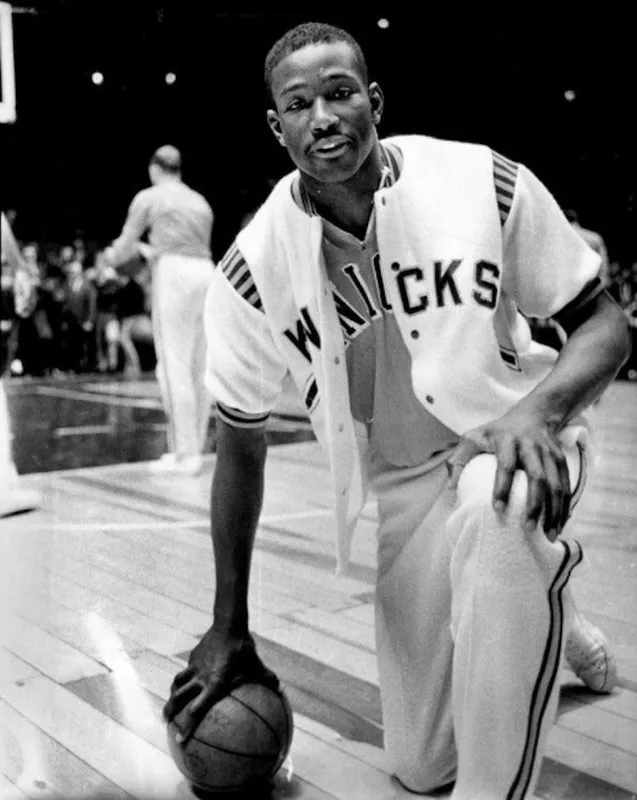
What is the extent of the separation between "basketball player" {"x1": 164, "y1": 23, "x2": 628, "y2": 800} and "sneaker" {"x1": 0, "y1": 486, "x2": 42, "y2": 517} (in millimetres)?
3122

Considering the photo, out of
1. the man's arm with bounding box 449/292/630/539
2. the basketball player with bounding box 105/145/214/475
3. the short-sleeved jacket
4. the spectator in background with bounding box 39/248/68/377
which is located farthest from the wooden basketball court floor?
the spectator in background with bounding box 39/248/68/377

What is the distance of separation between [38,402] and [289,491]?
5.60 m

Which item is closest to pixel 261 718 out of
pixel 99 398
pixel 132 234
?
pixel 132 234

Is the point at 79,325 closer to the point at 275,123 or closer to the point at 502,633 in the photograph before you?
the point at 275,123

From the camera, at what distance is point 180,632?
10.8 feet

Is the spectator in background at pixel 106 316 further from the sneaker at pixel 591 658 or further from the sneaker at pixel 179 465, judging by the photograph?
the sneaker at pixel 591 658

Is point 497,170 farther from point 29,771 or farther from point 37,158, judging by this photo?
point 37,158

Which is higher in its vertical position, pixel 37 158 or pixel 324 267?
pixel 37 158

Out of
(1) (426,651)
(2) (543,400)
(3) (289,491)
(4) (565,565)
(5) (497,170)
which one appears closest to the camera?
(4) (565,565)

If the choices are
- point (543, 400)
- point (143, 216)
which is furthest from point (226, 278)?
point (143, 216)

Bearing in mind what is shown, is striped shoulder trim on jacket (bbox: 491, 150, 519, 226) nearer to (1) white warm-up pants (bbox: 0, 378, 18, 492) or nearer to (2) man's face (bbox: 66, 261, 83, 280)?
(1) white warm-up pants (bbox: 0, 378, 18, 492)

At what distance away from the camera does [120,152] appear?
1479cm

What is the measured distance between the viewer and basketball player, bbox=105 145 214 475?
6160 mm

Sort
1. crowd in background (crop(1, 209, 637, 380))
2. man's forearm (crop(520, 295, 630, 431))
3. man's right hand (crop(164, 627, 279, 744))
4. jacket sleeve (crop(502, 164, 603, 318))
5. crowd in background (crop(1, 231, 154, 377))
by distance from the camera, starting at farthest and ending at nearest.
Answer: crowd in background (crop(1, 231, 154, 377))
crowd in background (crop(1, 209, 637, 380))
man's right hand (crop(164, 627, 279, 744))
jacket sleeve (crop(502, 164, 603, 318))
man's forearm (crop(520, 295, 630, 431))
